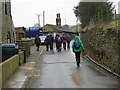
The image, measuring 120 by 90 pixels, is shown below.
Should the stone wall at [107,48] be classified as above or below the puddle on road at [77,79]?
above

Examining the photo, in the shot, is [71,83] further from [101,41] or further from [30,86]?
[101,41]

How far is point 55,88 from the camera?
9.08 meters

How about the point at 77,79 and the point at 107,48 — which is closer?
the point at 77,79

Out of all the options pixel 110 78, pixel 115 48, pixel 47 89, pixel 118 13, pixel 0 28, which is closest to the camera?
pixel 47 89

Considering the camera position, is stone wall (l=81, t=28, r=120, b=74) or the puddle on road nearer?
the puddle on road

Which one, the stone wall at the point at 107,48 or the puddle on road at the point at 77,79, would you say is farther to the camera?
the stone wall at the point at 107,48

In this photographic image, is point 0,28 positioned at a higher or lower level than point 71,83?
higher

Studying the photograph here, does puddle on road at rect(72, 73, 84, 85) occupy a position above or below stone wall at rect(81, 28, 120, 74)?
below

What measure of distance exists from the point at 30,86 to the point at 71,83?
1.48 m

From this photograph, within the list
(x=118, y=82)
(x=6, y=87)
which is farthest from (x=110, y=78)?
(x=6, y=87)

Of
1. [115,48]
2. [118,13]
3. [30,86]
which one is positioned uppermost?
[118,13]

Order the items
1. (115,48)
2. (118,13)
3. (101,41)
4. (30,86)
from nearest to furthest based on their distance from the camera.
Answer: (30,86)
(115,48)
(118,13)
(101,41)

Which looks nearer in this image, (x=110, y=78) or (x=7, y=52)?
(x=110, y=78)

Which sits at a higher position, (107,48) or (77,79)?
(107,48)
